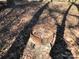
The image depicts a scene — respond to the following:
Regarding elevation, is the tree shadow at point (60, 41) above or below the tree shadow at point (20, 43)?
below

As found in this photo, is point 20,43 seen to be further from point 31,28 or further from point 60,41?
point 60,41

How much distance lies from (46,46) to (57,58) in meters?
0.61

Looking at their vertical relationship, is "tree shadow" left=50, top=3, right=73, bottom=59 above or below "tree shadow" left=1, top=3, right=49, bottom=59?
below

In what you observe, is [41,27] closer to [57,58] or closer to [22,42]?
[22,42]

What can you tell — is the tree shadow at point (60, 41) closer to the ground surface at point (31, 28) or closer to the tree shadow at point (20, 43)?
the ground surface at point (31, 28)

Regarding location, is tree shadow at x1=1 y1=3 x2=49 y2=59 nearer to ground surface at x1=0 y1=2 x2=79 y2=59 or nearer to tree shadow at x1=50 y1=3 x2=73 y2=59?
ground surface at x1=0 y1=2 x2=79 y2=59

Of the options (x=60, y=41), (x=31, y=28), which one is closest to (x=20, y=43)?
(x=31, y=28)

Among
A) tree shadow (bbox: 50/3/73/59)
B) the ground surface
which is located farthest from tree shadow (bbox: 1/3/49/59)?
tree shadow (bbox: 50/3/73/59)

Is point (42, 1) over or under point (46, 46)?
under

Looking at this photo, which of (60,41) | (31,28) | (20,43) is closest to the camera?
(20,43)

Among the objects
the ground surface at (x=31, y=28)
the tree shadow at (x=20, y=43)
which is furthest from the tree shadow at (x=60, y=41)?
the tree shadow at (x=20, y=43)

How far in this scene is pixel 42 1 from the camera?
11742mm

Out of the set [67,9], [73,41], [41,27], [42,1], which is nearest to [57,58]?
[73,41]

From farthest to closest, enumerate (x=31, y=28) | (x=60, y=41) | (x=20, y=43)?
(x=31, y=28)
(x=60, y=41)
(x=20, y=43)
